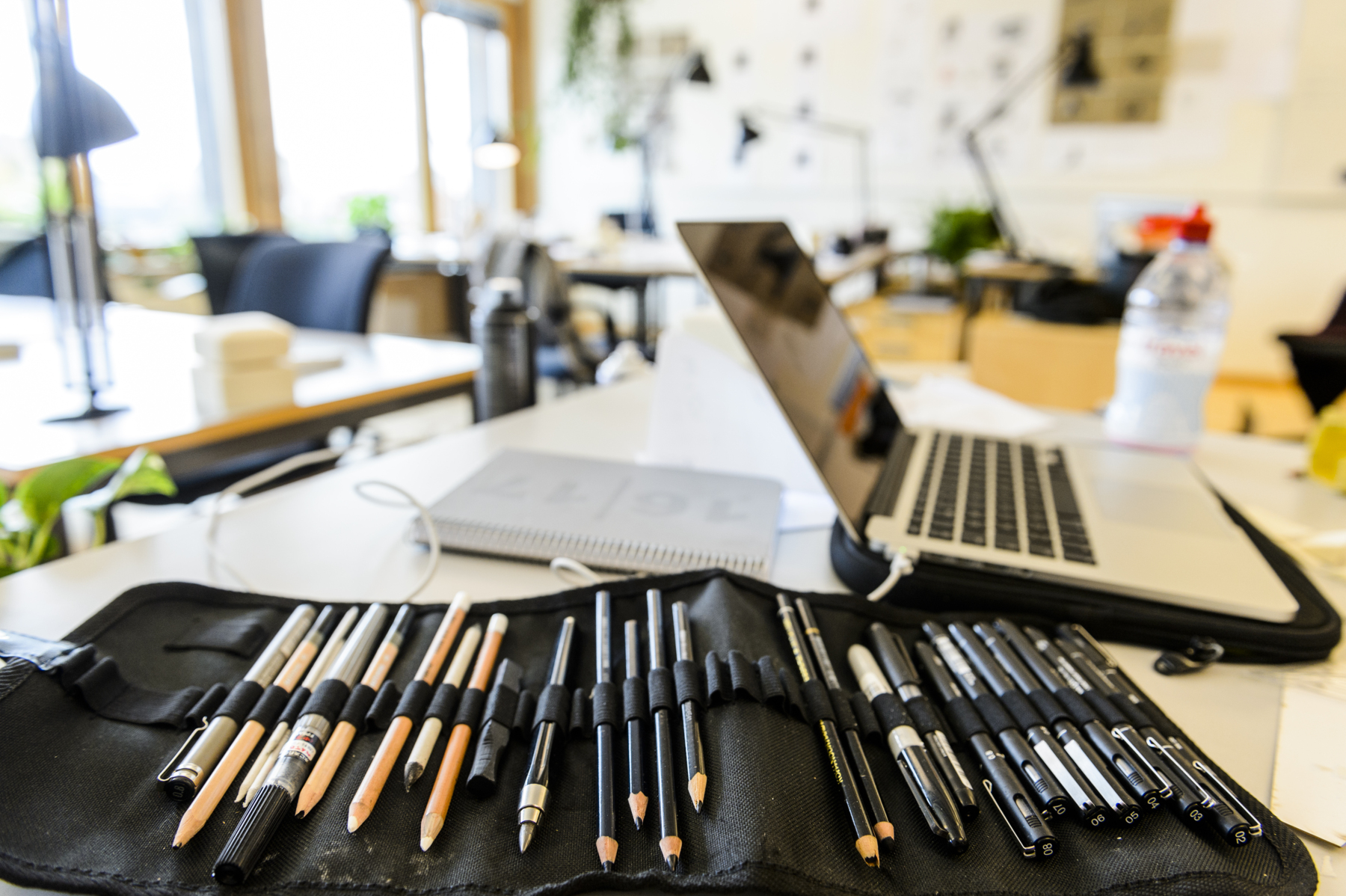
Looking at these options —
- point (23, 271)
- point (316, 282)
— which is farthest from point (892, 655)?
point (23, 271)

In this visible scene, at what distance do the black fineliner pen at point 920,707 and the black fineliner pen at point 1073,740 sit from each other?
51 millimetres

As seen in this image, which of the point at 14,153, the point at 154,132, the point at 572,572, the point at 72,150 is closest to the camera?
the point at 572,572

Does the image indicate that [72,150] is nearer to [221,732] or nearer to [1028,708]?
[221,732]

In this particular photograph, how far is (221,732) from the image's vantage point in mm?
363

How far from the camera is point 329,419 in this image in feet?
4.16

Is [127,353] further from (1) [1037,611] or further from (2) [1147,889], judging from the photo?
(2) [1147,889]

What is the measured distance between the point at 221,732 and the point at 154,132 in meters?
4.62

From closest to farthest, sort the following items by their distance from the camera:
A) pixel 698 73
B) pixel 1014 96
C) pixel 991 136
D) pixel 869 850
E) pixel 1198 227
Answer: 1. pixel 869 850
2. pixel 1198 227
3. pixel 698 73
4. pixel 1014 96
5. pixel 991 136

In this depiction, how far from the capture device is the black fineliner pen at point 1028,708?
0.33 meters

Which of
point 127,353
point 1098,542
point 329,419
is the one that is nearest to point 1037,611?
point 1098,542

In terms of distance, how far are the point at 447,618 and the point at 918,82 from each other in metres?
5.75

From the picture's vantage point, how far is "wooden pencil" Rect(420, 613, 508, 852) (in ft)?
1.05

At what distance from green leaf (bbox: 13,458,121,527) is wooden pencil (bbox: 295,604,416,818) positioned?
12.7 inches

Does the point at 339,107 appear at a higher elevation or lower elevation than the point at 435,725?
higher
